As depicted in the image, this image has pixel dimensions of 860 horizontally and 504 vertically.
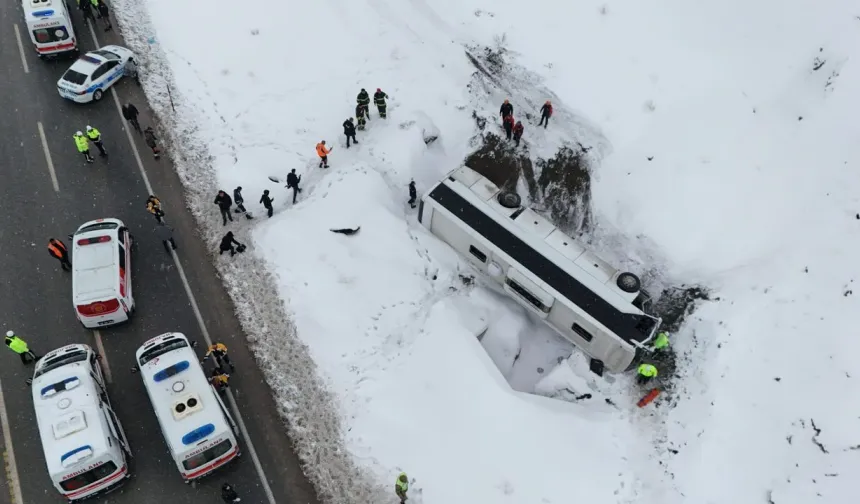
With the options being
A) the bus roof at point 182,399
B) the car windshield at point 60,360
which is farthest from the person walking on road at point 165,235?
the bus roof at point 182,399

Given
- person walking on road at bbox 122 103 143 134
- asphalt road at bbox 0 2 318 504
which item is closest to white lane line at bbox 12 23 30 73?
asphalt road at bbox 0 2 318 504

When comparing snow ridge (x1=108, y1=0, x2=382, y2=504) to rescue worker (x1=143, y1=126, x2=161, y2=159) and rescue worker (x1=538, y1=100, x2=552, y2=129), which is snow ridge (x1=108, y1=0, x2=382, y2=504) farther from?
rescue worker (x1=538, y1=100, x2=552, y2=129)

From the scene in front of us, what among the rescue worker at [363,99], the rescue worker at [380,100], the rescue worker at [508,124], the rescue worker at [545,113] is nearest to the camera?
the rescue worker at [545,113]

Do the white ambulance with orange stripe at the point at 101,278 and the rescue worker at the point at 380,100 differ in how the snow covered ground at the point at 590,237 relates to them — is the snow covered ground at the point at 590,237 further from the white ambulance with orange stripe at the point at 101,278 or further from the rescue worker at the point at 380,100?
the white ambulance with orange stripe at the point at 101,278

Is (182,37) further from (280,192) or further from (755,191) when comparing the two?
(755,191)

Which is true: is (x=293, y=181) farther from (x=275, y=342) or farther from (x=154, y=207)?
(x=275, y=342)

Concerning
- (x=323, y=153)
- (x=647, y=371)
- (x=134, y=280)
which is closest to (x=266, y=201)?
(x=323, y=153)
